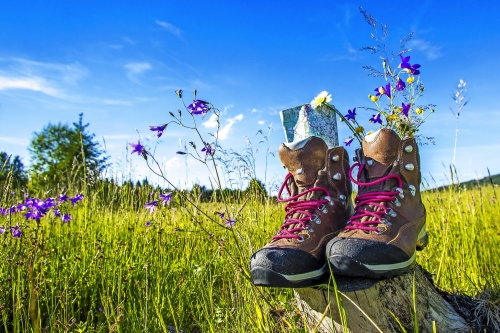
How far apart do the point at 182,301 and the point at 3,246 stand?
4.48 feet

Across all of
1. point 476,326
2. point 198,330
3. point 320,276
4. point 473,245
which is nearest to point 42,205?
point 198,330

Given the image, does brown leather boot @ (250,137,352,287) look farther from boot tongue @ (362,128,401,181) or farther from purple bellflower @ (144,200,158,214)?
purple bellflower @ (144,200,158,214)

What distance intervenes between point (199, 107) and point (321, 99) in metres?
0.64

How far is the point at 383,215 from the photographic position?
1727 millimetres

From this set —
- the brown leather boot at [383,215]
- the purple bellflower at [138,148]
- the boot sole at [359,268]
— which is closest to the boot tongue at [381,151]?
the brown leather boot at [383,215]

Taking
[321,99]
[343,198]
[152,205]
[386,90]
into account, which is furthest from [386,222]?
[152,205]

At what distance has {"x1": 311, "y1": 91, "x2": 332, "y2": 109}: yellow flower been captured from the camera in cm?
219

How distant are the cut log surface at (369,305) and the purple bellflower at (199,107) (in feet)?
3.29

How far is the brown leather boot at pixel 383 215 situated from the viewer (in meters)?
1.55

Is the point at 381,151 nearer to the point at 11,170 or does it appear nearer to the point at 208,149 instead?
the point at 208,149

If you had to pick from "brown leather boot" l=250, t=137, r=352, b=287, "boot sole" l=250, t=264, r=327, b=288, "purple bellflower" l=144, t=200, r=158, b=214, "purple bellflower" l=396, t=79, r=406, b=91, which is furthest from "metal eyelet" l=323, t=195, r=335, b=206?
"purple bellflower" l=144, t=200, r=158, b=214

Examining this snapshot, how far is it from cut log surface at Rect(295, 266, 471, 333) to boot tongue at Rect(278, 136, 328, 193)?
1.54 ft

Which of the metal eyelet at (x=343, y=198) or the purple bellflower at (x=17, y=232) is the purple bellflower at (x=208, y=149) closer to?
the metal eyelet at (x=343, y=198)

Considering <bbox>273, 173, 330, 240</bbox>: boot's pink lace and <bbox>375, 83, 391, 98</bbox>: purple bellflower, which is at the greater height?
<bbox>375, 83, 391, 98</bbox>: purple bellflower
